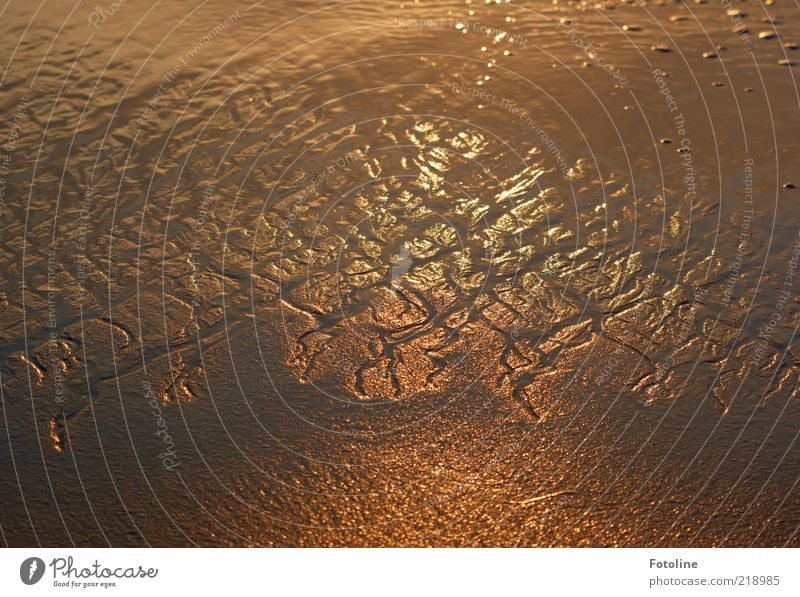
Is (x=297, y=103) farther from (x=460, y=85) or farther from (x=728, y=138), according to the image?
(x=728, y=138)

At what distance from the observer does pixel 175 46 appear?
9820mm

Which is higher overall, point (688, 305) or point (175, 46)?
point (175, 46)

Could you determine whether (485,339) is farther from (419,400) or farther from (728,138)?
(728,138)

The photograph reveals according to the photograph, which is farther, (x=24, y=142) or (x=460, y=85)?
Result: (x=460, y=85)

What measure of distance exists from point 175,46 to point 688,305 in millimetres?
5949

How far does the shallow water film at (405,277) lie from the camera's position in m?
4.96

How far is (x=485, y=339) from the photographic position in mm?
6051

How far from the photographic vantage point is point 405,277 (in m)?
6.61

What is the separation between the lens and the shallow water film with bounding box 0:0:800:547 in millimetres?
4961

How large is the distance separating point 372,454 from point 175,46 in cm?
606
